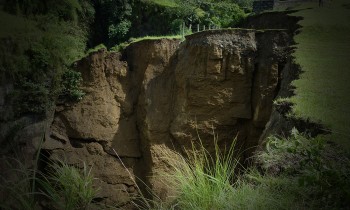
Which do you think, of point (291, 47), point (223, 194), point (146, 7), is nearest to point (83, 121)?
point (146, 7)

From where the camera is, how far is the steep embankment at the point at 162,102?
7.73m

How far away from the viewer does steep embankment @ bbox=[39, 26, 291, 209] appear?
7.73m

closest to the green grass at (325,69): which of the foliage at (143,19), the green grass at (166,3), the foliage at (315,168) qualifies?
the foliage at (315,168)

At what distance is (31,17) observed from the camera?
30.8 feet

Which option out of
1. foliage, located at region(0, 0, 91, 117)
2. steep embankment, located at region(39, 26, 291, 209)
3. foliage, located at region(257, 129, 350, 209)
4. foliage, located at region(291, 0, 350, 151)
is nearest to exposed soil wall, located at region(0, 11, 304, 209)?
steep embankment, located at region(39, 26, 291, 209)

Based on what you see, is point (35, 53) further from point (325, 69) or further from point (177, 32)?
point (325, 69)

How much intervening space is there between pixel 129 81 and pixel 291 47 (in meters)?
4.77

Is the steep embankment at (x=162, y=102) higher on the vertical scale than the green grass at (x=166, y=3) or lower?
lower

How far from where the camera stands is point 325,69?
6031 mm

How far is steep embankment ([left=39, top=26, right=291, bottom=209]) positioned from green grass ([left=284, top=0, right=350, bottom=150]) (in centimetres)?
82

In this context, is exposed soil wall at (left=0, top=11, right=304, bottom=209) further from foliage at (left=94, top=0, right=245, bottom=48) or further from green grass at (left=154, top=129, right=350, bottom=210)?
green grass at (left=154, top=129, right=350, bottom=210)

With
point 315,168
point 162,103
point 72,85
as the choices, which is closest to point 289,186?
point 315,168

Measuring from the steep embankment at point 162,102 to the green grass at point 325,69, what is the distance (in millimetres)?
816

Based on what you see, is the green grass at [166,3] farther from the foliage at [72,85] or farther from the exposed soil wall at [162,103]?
the foliage at [72,85]
